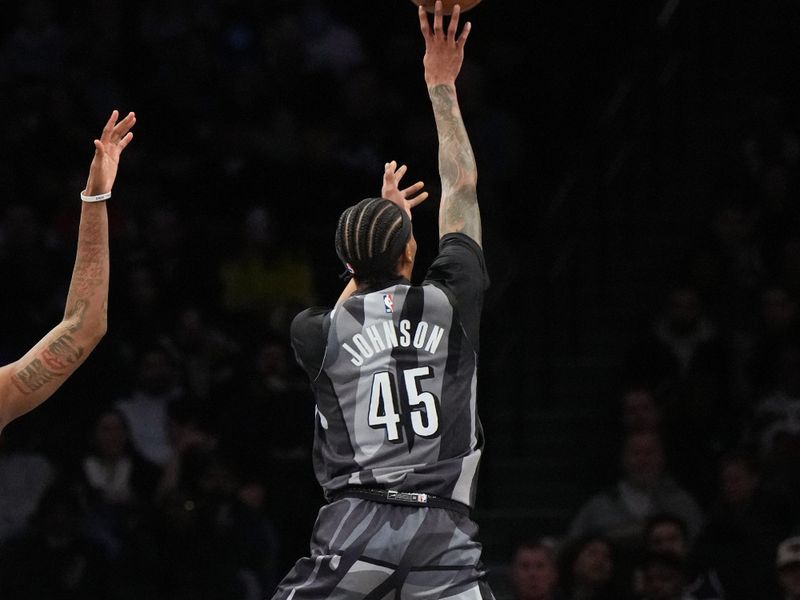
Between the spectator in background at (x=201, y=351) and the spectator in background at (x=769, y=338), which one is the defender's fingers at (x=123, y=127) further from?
the spectator in background at (x=769, y=338)

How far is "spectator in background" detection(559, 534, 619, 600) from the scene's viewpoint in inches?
402

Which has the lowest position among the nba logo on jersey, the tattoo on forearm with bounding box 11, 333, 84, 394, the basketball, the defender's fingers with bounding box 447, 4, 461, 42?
the tattoo on forearm with bounding box 11, 333, 84, 394

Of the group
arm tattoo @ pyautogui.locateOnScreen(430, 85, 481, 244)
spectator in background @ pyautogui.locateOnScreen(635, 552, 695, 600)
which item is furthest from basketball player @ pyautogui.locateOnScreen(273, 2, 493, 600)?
spectator in background @ pyautogui.locateOnScreen(635, 552, 695, 600)

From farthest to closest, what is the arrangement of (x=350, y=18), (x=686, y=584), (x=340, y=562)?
(x=350, y=18), (x=686, y=584), (x=340, y=562)

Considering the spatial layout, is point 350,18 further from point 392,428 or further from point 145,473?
point 392,428

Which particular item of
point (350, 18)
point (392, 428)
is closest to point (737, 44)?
point (350, 18)

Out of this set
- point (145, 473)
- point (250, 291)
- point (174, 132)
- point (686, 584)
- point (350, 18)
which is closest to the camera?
point (686, 584)

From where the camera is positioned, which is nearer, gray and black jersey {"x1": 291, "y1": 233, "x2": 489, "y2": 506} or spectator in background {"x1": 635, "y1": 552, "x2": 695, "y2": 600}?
gray and black jersey {"x1": 291, "y1": 233, "x2": 489, "y2": 506}

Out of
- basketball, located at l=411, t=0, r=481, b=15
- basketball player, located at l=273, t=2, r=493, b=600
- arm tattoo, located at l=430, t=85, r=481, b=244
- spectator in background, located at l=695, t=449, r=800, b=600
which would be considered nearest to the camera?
basketball player, located at l=273, t=2, r=493, b=600

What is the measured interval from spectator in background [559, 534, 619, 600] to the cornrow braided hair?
470 centimetres

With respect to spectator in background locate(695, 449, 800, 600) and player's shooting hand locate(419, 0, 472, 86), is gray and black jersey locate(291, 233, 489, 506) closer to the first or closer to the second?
player's shooting hand locate(419, 0, 472, 86)

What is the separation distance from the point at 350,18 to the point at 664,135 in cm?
331

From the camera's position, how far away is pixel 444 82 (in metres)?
6.65

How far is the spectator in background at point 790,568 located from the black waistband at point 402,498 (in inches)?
170
